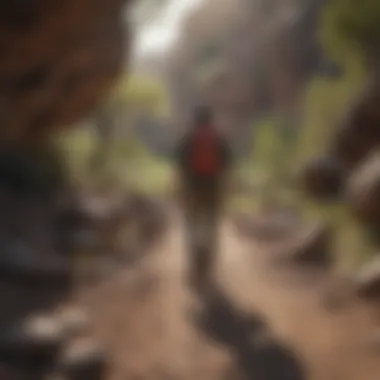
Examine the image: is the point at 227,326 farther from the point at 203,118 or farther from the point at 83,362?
the point at 203,118

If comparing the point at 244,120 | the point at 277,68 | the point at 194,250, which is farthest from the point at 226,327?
the point at 277,68

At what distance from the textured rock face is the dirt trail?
3.25 ft

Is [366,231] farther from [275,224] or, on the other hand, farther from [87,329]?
[87,329]

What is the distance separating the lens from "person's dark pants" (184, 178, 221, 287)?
196 cm

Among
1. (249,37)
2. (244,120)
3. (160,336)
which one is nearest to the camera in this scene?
(160,336)

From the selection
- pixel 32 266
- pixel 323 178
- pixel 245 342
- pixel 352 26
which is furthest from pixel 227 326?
pixel 352 26

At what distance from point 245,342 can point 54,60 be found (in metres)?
1.83

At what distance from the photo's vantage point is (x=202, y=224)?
6.73 ft

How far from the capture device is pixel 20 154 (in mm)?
3391

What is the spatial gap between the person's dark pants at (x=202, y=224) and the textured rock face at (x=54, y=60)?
960mm

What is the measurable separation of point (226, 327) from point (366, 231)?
63cm

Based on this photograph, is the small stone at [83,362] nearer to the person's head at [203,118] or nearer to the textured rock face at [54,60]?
the person's head at [203,118]

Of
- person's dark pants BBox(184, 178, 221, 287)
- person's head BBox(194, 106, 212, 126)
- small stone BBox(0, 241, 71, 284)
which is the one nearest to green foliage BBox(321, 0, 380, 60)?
person's head BBox(194, 106, 212, 126)

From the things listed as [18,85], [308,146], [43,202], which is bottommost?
[43,202]
